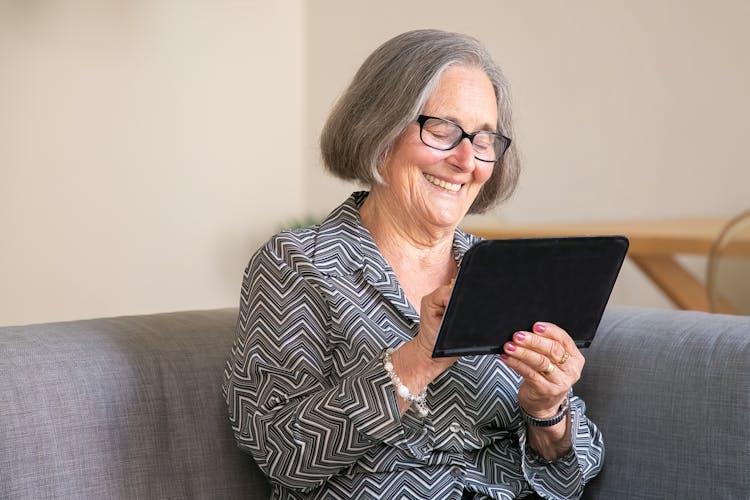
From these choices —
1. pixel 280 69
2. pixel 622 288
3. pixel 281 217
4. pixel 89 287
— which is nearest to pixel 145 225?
pixel 89 287

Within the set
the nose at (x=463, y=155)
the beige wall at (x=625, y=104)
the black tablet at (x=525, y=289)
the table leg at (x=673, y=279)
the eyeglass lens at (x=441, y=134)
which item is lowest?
the table leg at (x=673, y=279)

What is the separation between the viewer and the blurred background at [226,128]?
3.81 m

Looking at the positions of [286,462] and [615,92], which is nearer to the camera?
[286,462]

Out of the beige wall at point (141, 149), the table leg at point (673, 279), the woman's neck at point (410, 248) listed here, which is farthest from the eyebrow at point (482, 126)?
the beige wall at point (141, 149)

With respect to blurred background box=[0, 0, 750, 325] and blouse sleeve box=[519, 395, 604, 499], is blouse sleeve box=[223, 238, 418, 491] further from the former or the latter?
blurred background box=[0, 0, 750, 325]

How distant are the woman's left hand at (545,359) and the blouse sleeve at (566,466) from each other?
0.44 feet

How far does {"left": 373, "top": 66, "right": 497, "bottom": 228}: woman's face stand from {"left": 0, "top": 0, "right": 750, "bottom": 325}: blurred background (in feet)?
8.17

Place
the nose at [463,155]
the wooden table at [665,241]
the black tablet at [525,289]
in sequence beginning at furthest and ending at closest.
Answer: the wooden table at [665,241] < the nose at [463,155] < the black tablet at [525,289]

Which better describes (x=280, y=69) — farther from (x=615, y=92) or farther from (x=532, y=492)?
(x=532, y=492)

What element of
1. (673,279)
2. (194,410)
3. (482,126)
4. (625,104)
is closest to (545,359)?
A: (482,126)

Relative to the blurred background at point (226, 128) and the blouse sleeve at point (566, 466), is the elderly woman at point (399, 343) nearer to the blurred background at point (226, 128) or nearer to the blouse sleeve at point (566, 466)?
the blouse sleeve at point (566, 466)

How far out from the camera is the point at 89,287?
4.09 meters

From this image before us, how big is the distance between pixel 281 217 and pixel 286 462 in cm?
377

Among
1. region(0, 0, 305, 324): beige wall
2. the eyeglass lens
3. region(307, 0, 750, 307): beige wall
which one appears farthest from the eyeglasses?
region(0, 0, 305, 324): beige wall
